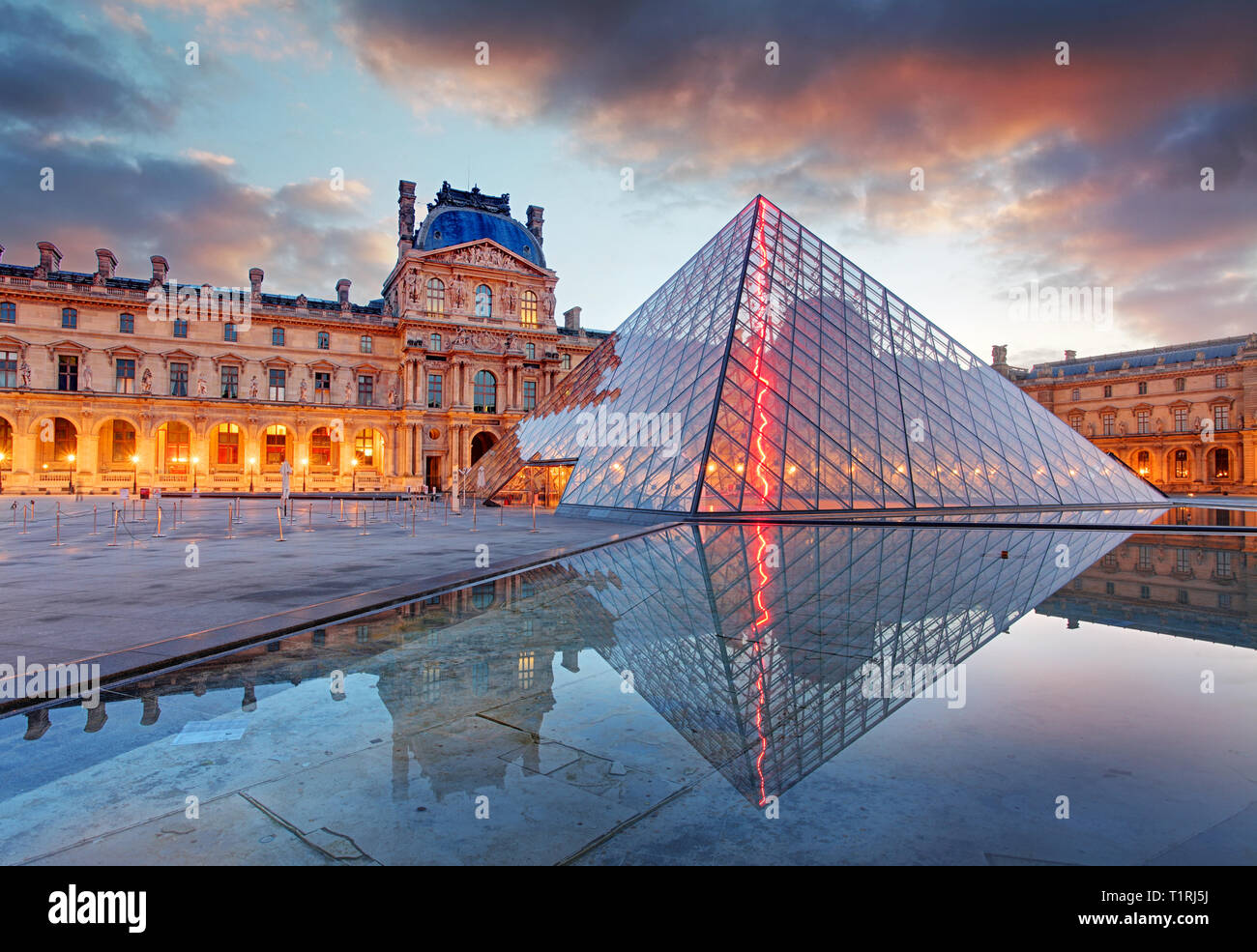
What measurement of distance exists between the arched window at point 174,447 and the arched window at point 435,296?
68.0 feet

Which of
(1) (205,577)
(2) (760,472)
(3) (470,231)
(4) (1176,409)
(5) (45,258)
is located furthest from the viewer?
(4) (1176,409)

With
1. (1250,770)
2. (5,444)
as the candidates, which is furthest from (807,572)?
(5,444)

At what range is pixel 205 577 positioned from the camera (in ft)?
31.8

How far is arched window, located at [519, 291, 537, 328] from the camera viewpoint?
58.8 m

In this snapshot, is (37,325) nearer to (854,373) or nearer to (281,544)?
(281,544)

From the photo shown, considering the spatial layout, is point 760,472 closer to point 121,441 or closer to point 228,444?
point 228,444

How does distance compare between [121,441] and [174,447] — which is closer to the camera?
[121,441]

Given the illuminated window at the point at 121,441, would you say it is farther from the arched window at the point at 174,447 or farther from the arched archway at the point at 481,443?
the arched archway at the point at 481,443

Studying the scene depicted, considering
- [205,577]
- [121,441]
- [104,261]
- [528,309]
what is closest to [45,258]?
[104,261]

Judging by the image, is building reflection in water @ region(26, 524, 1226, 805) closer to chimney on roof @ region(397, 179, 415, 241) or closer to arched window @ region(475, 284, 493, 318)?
arched window @ region(475, 284, 493, 318)

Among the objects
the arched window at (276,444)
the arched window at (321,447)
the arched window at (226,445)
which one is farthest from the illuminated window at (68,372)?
the arched window at (321,447)

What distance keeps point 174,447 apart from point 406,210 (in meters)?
27.4

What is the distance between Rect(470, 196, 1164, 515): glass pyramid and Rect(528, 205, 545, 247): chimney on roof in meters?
40.0
